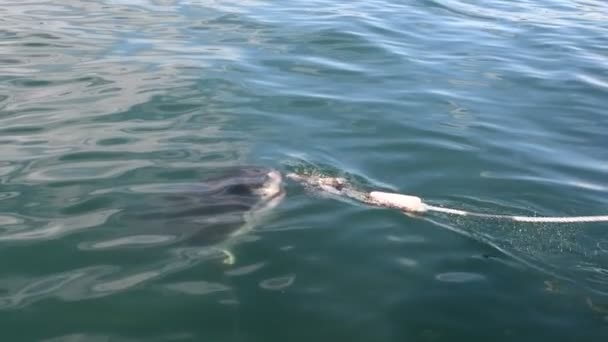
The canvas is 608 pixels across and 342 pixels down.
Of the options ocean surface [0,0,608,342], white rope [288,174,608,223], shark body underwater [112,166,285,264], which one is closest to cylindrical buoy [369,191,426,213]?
white rope [288,174,608,223]

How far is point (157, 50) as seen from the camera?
1144cm

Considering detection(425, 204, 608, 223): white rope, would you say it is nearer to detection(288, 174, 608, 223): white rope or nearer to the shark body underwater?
detection(288, 174, 608, 223): white rope

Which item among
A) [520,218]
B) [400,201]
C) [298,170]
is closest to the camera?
[520,218]

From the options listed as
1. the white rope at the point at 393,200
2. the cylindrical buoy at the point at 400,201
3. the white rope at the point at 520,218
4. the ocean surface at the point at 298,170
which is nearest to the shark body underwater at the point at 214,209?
the ocean surface at the point at 298,170

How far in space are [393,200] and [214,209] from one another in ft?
5.59

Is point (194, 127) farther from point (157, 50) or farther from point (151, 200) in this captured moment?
point (157, 50)

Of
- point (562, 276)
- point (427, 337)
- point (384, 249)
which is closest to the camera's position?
point (427, 337)

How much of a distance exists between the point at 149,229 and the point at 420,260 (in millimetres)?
2398

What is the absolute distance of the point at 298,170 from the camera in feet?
24.2

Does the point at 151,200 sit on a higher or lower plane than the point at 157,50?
lower

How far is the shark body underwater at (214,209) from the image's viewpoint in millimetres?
5941

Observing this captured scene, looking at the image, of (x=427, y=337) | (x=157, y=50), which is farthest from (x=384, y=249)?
(x=157, y=50)

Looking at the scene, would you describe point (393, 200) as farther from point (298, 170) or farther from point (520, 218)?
point (298, 170)

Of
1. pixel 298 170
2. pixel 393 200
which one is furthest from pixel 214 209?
pixel 393 200
